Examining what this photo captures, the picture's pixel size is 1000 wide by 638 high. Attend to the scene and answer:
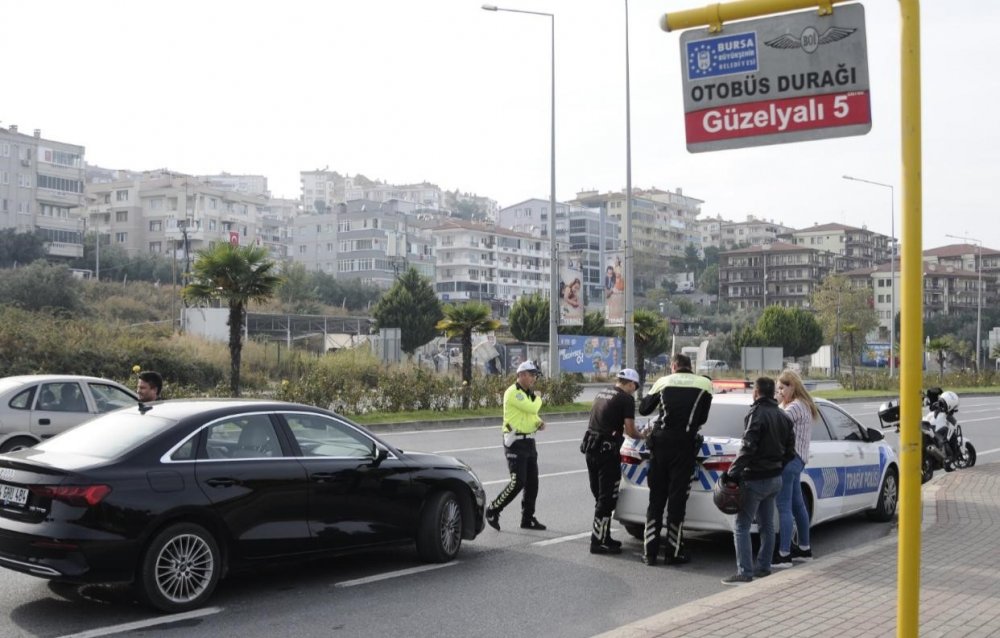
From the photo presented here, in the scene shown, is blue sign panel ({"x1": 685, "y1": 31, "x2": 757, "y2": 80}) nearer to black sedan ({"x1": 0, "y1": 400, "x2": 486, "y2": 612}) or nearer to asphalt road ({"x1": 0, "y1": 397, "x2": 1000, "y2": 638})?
asphalt road ({"x1": 0, "y1": 397, "x2": 1000, "y2": 638})

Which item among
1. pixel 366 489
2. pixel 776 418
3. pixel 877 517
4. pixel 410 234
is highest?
pixel 410 234

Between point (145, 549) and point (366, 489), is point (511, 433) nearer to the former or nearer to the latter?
point (366, 489)

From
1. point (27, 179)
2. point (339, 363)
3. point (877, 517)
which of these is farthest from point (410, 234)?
point (877, 517)

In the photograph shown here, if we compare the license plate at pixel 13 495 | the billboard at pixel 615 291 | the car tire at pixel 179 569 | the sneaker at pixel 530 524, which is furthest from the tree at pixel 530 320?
the license plate at pixel 13 495

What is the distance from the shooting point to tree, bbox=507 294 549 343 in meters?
63.3

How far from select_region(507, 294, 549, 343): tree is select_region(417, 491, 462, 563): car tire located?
5365cm

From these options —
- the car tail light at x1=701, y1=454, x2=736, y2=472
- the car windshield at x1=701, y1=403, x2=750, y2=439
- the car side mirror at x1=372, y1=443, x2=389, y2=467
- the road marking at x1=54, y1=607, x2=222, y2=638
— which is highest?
the car windshield at x1=701, y1=403, x2=750, y2=439

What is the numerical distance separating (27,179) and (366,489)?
10551cm

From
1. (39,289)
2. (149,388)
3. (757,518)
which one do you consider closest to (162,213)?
(39,289)

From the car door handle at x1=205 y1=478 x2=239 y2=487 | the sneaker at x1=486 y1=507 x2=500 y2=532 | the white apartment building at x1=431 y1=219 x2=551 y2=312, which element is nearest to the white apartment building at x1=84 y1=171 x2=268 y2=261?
the white apartment building at x1=431 y1=219 x2=551 y2=312

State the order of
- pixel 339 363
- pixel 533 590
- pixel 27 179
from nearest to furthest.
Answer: pixel 533 590 → pixel 339 363 → pixel 27 179

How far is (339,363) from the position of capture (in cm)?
3584

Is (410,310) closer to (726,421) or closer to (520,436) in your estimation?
(520,436)

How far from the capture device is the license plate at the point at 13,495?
6.94m
